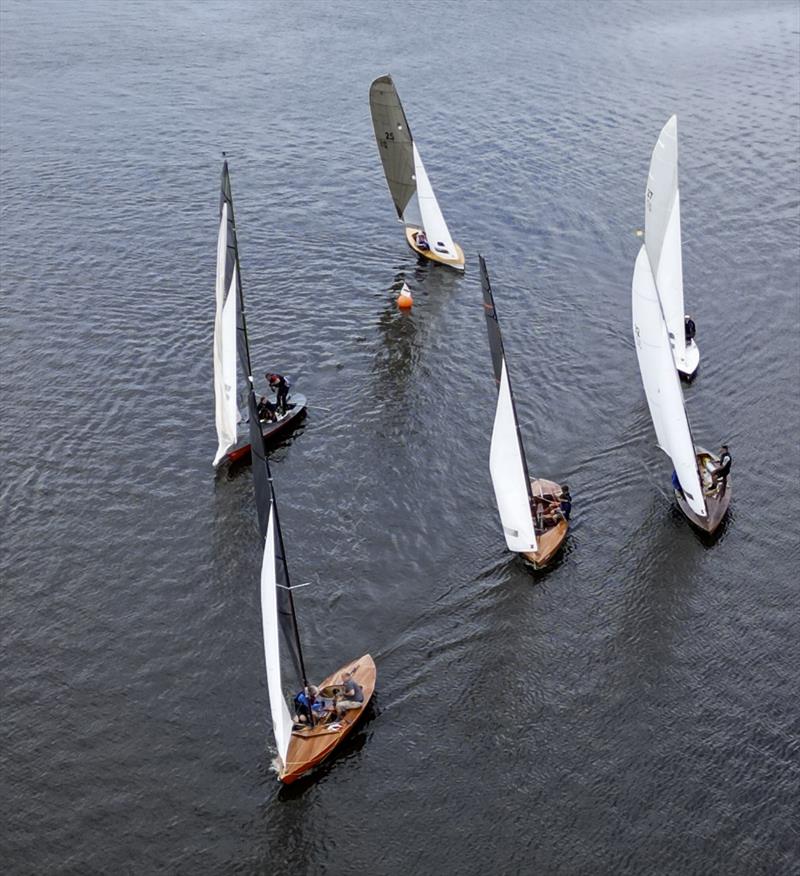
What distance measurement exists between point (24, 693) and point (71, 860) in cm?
673

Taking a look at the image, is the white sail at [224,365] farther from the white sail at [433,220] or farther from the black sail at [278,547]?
the white sail at [433,220]

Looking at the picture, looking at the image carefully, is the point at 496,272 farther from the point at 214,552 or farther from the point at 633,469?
the point at 214,552

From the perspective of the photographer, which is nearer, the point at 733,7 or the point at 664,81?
the point at 664,81

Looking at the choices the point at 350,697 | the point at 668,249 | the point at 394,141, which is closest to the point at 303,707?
the point at 350,697

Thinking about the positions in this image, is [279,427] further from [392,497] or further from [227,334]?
[392,497]

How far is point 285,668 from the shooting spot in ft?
117

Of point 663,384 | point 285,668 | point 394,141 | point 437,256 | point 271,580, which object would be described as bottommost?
point 285,668

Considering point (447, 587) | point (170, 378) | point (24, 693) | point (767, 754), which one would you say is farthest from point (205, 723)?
point (170, 378)

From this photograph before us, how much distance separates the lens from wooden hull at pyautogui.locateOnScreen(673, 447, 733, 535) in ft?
135

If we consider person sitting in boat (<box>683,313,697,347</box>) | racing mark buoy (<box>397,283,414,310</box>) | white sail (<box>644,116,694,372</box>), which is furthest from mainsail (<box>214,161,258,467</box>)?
person sitting in boat (<box>683,313,697,347</box>)

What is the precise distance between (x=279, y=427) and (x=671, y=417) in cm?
1648

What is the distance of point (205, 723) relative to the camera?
33.7m

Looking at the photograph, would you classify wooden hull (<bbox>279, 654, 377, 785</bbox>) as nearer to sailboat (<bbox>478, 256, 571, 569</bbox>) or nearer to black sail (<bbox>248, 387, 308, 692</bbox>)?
black sail (<bbox>248, 387, 308, 692</bbox>)

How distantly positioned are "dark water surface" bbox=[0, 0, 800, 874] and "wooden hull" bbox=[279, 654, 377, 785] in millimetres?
830
